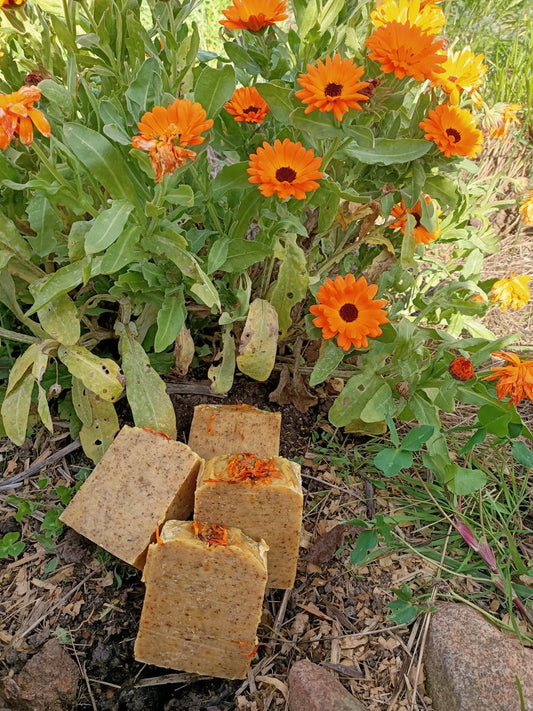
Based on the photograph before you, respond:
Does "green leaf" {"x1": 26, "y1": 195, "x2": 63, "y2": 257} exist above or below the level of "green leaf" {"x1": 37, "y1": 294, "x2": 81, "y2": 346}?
above

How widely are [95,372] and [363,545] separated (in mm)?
879

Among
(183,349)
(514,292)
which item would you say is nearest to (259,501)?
(183,349)

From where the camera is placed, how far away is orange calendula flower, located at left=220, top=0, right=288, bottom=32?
5.57 ft

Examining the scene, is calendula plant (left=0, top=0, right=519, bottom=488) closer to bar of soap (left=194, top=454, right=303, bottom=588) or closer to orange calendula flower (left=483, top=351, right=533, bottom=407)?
orange calendula flower (left=483, top=351, right=533, bottom=407)

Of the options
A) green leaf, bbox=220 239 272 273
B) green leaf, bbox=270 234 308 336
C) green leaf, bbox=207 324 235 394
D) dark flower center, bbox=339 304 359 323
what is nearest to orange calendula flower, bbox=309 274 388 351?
dark flower center, bbox=339 304 359 323

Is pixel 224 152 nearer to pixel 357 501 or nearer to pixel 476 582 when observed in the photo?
pixel 357 501

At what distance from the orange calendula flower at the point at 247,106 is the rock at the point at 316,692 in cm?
147

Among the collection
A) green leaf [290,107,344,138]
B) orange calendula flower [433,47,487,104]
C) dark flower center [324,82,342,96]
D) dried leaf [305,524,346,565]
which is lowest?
dried leaf [305,524,346,565]

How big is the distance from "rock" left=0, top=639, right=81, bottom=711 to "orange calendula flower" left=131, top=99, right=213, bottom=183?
46.0 inches

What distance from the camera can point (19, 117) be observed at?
1401 mm

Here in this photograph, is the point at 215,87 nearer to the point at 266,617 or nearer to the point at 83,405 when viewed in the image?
the point at 83,405

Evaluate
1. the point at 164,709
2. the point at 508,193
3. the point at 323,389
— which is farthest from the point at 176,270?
the point at 508,193

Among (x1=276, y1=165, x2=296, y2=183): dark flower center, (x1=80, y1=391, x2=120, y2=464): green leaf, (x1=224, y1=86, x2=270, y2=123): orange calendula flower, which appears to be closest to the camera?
(x1=276, y1=165, x2=296, y2=183): dark flower center

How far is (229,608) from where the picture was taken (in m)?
1.47
